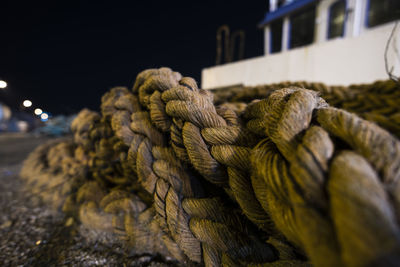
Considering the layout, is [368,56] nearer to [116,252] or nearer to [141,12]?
[116,252]

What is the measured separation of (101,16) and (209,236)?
1057cm

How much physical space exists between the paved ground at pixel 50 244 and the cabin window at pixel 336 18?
12.7ft

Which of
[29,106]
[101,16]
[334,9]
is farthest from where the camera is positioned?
[101,16]

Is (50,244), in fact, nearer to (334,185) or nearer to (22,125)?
(334,185)

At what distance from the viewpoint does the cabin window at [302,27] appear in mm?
3119

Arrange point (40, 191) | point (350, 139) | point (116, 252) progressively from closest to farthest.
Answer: point (350, 139)
point (116, 252)
point (40, 191)

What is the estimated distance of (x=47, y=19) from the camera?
6805mm

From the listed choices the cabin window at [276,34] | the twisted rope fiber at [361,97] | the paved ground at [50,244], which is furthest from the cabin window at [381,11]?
the paved ground at [50,244]

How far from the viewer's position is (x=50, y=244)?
460 mm

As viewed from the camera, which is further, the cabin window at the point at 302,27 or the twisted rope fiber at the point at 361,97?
the cabin window at the point at 302,27

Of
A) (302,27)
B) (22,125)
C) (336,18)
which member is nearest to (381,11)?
(336,18)

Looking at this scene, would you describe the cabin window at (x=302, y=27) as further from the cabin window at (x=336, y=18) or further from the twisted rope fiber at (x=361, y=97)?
the twisted rope fiber at (x=361, y=97)

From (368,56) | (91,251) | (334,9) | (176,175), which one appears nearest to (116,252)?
(91,251)

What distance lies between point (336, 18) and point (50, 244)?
168 inches
